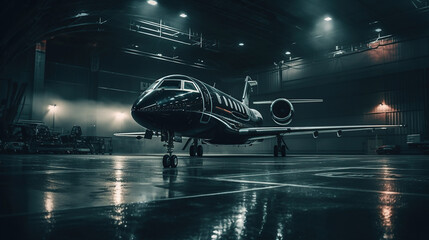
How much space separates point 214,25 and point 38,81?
19.0 m

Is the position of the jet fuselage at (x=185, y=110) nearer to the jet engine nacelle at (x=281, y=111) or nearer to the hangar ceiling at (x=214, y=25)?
the jet engine nacelle at (x=281, y=111)

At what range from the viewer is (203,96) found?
489 inches

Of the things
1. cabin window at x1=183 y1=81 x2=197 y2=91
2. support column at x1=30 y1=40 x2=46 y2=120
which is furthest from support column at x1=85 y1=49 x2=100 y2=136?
cabin window at x1=183 y1=81 x2=197 y2=91

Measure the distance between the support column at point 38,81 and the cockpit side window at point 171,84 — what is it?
27.6 meters

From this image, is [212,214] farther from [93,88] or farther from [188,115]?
[93,88]

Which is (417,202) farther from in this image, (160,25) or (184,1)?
(160,25)

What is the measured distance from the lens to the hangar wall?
32844mm

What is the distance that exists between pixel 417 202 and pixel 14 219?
3596 mm

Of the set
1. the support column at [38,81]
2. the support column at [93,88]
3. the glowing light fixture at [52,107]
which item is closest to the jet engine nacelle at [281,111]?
the support column at [93,88]

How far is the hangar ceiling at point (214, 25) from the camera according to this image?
806 inches

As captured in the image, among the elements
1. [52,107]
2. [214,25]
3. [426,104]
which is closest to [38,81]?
[52,107]

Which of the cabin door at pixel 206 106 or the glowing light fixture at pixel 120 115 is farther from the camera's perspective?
the glowing light fixture at pixel 120 115

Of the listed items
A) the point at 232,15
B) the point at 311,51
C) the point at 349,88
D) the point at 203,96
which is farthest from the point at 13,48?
the point at 349,88

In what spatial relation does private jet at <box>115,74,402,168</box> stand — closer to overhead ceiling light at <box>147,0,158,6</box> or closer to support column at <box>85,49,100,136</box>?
overhead ceiling light at <box>147,0,158,6</box>
